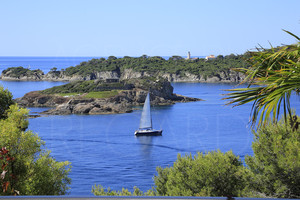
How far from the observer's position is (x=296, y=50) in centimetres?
711

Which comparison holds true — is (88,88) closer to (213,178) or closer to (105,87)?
(105,87)

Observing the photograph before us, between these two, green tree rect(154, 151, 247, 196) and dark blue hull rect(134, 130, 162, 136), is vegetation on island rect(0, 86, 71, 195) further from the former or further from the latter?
dark blue hull rect(134, 130, 162, 136)

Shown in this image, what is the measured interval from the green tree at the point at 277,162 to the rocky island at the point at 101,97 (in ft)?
302

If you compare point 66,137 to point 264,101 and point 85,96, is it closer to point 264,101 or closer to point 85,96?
point 85,96

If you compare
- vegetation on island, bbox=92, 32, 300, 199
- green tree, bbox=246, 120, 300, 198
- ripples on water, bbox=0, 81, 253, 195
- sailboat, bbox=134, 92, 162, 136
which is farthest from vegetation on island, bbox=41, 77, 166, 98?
green tree, bbox=246, 120, 300, 198

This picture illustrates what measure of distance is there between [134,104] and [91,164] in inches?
2674

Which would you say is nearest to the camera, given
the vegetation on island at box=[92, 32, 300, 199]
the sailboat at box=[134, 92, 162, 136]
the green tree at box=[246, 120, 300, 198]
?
the green tree at box=[246, 120, 300, 198]

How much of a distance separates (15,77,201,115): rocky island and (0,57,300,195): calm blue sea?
20.8ft

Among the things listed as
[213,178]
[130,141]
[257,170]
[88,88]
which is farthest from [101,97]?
[257,170]

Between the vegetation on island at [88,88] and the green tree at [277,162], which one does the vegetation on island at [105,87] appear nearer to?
the vegetation on island at [88,88]

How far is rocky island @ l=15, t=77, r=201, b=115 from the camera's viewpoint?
11031cm

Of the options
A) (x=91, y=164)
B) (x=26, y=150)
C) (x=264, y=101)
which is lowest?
(x=91, y=164)

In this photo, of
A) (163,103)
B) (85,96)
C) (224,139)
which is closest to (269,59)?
(224,139)

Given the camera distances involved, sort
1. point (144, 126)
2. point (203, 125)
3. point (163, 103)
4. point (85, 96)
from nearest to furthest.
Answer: point (144, 126) → point (203, 125) → point (85, 96) → point (163, 103)
